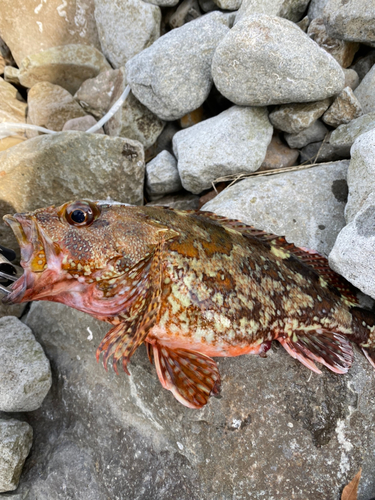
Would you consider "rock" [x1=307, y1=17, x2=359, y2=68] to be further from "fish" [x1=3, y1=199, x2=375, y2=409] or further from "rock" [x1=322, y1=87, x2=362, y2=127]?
"fish" [x1=3, y1=199, x2=375, y2=409]

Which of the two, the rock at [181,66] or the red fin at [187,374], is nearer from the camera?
the red fin at [187,374]

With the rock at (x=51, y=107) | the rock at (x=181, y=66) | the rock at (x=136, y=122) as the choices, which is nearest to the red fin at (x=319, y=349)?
the rock at (x=181, y=66)

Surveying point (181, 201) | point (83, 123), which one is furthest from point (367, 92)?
point (83, 123)

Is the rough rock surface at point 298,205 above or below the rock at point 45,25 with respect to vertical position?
below

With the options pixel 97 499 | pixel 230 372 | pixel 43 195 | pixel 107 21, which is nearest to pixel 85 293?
pixel 230 372

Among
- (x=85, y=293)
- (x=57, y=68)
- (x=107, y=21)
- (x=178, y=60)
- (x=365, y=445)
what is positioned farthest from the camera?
(x=57, y=68)

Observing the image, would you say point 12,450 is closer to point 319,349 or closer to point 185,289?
point 185,289

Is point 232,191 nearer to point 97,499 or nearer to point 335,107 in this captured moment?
point 335,107

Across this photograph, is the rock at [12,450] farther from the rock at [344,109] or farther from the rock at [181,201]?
the rock at [344,109]
